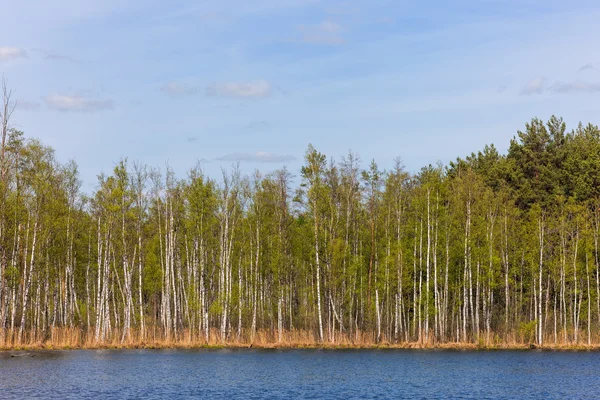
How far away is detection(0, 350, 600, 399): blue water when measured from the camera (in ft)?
110

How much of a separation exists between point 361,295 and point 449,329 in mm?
12483

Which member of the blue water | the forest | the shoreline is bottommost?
the blue water

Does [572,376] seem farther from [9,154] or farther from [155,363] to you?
[9,154]

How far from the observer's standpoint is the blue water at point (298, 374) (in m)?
33.4

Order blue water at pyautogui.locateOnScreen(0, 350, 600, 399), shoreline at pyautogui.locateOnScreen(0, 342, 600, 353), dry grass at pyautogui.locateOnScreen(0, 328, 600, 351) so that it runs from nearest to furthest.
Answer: blue water at pyautogui.locateOnScreen(0, 350, 600, 399)
dry grass at pyautogui.locateOnScreen(0, 328, 600, 351)
shoreline at pyautogui.locateOnScreen(0, 342, 600, 353)

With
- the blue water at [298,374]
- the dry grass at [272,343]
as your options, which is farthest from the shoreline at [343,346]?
the blue water at [298,374]

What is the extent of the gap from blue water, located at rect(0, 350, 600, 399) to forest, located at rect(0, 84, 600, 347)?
6.57 meters

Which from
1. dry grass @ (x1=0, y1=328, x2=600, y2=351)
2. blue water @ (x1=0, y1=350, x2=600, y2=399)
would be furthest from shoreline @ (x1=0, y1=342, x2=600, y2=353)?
blue water @ (x1=0, y1=350, x2=600, y2=399)

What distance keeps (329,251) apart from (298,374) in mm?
22607

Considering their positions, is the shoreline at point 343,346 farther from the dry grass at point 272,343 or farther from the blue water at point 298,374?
the blue water at point 298,374

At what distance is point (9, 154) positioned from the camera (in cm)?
5916

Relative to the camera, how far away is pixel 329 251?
2482 inches

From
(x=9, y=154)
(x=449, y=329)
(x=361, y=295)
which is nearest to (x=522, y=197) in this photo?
(x=449, y=329)

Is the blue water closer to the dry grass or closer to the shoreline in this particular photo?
the shoreline
